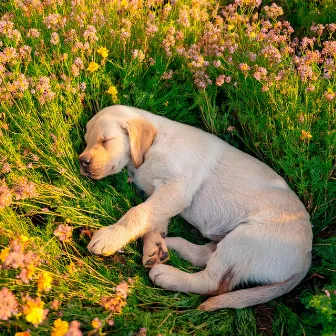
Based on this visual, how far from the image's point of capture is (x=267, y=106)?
378cm

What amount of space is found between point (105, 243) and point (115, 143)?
78 cm

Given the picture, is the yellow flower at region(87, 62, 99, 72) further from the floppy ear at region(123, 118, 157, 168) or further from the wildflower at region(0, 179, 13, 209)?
the wildflower at region(0, 179, 13, 209)

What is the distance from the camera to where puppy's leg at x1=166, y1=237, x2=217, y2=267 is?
3.46m

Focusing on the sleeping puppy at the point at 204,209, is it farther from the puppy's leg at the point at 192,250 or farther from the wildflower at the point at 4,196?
the wildflower at the point at 4,196

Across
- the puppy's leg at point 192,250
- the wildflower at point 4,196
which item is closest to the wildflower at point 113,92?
the puppy's leg at point 192,250

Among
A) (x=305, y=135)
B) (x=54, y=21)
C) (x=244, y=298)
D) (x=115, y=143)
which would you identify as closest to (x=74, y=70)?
(x=54, y=21)

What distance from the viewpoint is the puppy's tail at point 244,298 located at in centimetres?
295

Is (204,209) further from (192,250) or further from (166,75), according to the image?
(166,75)

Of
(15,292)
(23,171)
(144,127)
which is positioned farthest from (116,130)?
(15,292)

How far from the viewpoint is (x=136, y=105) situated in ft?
13.1

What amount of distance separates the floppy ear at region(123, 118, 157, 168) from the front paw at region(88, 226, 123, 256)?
60 centimetres

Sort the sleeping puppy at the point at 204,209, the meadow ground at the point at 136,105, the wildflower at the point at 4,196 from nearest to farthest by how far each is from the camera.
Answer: the wildflower at the point at 4,196 < the meadow ground at the point at 136,105 < the sleeping puppy at the point at 204,209

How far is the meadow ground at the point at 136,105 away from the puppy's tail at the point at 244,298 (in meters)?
0.10

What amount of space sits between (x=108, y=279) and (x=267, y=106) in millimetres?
1959
